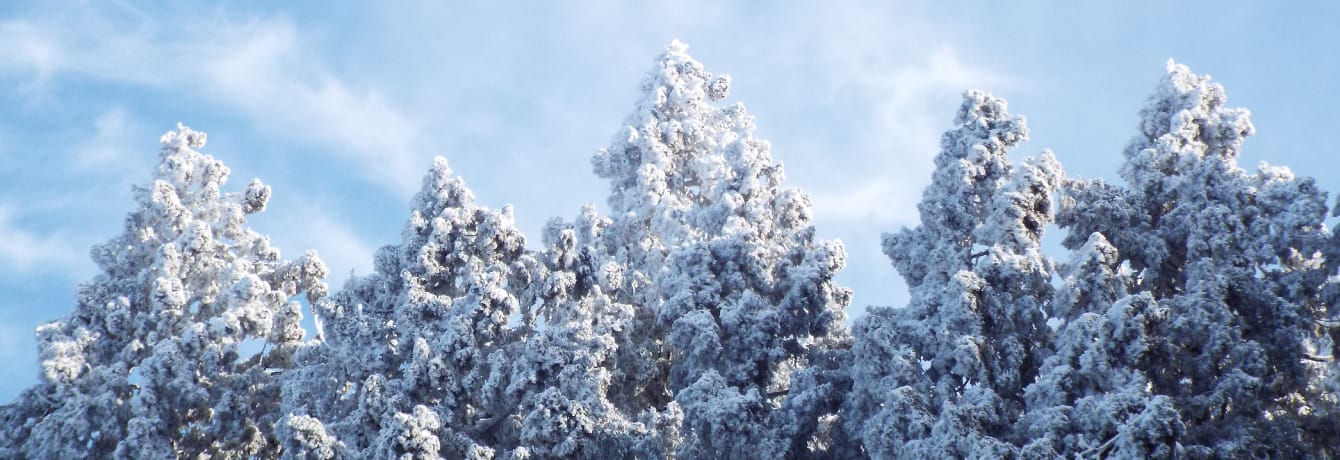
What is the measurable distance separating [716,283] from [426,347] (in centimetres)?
537

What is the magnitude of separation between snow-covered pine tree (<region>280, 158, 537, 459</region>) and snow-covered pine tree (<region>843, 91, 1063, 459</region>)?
6.45 meters

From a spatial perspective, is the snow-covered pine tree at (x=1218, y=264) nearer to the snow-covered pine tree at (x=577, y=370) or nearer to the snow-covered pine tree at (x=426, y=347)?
the snow-covered pine tree at (x=577, y=370)

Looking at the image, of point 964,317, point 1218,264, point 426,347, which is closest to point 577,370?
point 426,347

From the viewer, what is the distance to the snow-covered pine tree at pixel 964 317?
18375 mm

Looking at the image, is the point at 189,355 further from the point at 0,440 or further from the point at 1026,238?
the point at 1026,238

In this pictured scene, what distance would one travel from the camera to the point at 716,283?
23.1 m

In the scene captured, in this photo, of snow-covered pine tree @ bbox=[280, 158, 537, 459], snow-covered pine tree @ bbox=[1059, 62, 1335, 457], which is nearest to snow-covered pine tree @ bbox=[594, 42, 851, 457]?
snow-covered pine tree @ bbox=[280, 158, 537, 459]

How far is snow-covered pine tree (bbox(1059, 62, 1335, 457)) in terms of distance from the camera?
17.9 meters

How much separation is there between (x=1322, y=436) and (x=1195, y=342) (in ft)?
8.03

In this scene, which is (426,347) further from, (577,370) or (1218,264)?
(1218,264)

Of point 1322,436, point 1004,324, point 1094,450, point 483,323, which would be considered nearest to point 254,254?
point 483,323

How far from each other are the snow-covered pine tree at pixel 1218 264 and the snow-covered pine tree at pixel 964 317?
1.50 m

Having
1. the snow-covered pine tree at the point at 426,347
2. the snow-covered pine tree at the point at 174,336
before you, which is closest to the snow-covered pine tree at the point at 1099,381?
the snow-covered pine tree at the point at 426,347

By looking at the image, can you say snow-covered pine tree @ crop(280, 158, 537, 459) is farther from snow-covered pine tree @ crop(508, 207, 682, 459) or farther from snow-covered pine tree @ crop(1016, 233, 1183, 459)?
snow-covered pine tree @ crop(1016, 233, 1183, 459)
